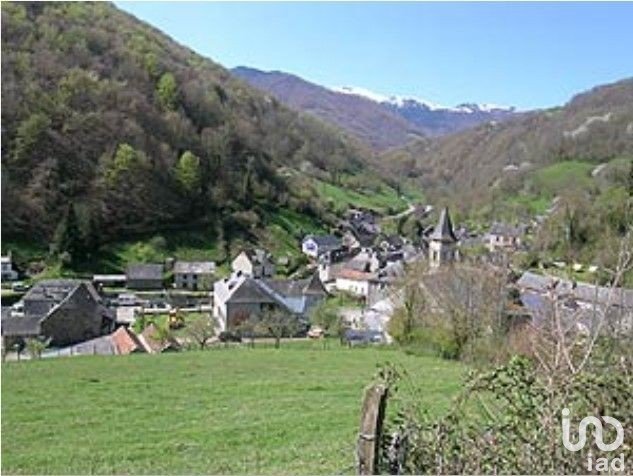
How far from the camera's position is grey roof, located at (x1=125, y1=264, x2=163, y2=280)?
163 feet

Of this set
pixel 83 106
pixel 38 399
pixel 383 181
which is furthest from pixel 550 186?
pixel 38 399

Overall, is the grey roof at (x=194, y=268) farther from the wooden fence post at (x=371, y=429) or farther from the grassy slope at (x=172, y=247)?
the wooden fence post at (x=371, y=429)

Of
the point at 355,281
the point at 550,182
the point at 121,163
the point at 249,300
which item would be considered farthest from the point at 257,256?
the point at 550,182

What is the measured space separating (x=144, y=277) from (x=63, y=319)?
1535 centimetres

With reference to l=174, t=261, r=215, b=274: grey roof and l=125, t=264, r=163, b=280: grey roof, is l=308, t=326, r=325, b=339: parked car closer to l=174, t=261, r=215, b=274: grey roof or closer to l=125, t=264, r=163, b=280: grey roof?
l=174, t=261, r=215, b=274: grey roof

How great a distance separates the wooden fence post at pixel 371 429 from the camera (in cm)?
380

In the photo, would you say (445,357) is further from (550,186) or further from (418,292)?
(550,186)

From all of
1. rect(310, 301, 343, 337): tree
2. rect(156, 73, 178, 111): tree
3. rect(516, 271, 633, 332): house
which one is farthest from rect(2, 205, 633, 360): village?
rect(156, 73, 178, 111): tree

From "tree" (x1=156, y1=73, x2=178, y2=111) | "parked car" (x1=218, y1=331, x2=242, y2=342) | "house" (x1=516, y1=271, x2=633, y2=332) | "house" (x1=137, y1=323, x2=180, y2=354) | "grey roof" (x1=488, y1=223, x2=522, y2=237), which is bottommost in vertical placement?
"parked car" (x1=218, y1=331, x2=242, y2=342)

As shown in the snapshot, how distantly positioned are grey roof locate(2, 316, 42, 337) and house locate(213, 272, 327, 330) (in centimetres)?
874

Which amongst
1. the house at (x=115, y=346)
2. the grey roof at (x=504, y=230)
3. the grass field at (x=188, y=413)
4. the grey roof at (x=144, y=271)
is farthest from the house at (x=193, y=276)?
the grey roof at (x=504, y=230)

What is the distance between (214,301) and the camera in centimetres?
4409

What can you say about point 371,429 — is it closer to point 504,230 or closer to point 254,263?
point 254,263

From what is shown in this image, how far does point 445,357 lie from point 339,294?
31.7m
